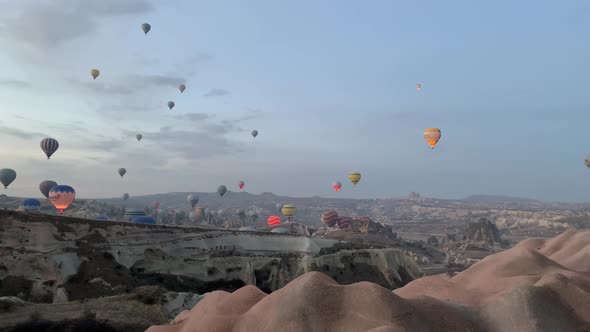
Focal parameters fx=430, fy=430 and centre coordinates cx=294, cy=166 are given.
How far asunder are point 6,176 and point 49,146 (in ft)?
66.9

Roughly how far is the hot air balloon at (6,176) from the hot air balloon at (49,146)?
18.6 m

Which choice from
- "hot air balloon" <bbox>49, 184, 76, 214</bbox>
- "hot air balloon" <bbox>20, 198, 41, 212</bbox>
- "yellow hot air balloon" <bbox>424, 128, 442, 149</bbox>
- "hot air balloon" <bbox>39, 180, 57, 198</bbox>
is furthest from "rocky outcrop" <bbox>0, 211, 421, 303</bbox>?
"hot air balloon" <bbox>20, 198, 41, 212</bbox>

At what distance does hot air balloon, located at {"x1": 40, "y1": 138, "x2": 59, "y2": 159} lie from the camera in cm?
8925

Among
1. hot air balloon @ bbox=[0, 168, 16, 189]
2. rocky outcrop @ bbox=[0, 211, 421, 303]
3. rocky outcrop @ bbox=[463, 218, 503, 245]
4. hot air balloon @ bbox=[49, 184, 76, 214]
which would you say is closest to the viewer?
rocky outcrop @ bbox=[0, 211, 421, 303]

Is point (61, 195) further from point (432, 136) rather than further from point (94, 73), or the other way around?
point (432, 136)

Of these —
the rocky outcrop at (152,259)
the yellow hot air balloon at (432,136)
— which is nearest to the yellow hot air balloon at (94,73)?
the rocky outcrop at (152,259)

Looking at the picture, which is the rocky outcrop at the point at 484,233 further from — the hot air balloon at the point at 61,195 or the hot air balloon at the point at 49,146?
the hot air balloon at the point at 49,146

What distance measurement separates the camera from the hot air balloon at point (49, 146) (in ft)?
293

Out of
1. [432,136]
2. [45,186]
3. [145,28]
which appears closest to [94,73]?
[145,28]

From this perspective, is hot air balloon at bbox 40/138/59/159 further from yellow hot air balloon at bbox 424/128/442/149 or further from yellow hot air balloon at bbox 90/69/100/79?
yellow hot air balloon at bbox 424/128/442/149

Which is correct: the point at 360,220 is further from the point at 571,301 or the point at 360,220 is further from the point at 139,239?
the point at 571,301

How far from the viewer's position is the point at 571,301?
15.0 m

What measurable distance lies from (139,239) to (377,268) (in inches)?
1388

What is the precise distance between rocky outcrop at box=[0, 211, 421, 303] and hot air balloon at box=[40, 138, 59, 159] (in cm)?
4194
